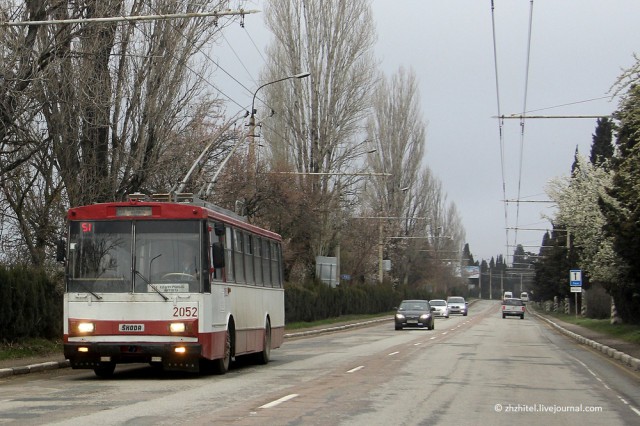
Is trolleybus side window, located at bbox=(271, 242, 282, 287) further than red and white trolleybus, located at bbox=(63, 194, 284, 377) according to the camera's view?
Yes

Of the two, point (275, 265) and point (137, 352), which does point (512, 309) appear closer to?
point (275, 265)

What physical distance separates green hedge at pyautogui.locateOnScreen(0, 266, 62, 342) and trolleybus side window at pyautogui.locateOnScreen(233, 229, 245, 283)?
19.3 feet

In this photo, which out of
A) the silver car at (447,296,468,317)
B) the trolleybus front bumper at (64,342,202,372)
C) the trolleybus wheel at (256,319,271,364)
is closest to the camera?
the trolleybus front bumper at (64,342,202,372)

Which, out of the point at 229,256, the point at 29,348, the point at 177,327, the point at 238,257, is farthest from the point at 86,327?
the point at 29,348

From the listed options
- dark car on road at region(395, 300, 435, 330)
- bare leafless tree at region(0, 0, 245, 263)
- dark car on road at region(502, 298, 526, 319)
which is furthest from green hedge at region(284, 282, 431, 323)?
bare leafless tree at region(0, 0, 245, 263)

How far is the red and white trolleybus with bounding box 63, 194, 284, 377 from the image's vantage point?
1627 centimetres

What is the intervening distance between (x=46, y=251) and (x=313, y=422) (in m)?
16.4

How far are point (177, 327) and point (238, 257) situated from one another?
10.9 feet

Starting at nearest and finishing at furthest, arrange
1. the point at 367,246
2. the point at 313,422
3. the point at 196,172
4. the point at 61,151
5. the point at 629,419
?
the point at 313,422 → the point at 629,419 → the point at 61,151 → the point at 196,172 → the point at 367,246

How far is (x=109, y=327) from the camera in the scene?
53.5 feet

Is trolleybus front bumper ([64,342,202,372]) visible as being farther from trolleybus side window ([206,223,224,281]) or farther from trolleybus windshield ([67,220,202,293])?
trolleybus side window ([206,223,224,281])

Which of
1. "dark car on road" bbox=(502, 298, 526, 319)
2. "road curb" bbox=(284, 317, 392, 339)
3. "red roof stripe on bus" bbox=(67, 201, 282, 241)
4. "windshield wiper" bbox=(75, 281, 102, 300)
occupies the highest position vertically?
"red roof stripe on bus" bbox=(67, 201, 282, 241)

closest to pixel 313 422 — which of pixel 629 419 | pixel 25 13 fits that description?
pixel 629 419

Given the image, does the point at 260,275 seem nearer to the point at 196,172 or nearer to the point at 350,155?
the point at 196,172
